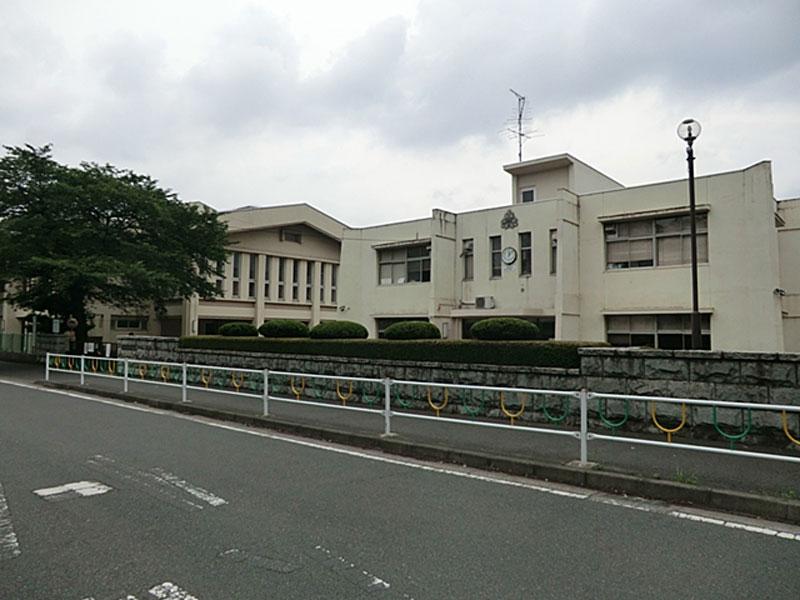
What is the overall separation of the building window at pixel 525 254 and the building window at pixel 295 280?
22978mm

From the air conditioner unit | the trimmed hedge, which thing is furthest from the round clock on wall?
the trimmed hedge

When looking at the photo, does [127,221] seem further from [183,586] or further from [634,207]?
[183,586]

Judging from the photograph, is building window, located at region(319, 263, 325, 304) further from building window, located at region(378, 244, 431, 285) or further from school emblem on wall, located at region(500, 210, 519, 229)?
school emblem on wall, located at region(500, 210, 519, 229)

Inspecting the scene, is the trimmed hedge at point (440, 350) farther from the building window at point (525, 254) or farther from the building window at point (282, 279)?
the building window at point (282, 279)

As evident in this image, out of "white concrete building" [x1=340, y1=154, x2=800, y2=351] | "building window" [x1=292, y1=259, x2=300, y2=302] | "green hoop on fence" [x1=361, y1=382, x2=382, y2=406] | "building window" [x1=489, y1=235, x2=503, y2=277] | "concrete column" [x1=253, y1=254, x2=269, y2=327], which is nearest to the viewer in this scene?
"green hoop on fence" [x1=361, y1=382, x2=382, y2=406]

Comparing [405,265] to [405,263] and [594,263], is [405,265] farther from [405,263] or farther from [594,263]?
[594,263]

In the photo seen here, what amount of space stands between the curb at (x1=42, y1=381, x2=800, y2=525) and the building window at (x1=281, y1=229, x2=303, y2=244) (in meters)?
31.0

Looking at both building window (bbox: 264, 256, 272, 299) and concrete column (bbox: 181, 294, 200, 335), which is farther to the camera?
building window (bbox: 264, 256, 272, 299)

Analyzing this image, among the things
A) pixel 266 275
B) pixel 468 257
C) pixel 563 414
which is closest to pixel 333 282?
pixel 266 275

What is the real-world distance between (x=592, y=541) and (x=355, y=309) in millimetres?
20903

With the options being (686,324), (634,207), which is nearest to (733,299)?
(686,324)

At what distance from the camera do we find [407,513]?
5465mm

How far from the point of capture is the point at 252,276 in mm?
38844

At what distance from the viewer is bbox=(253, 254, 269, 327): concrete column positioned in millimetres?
38438
